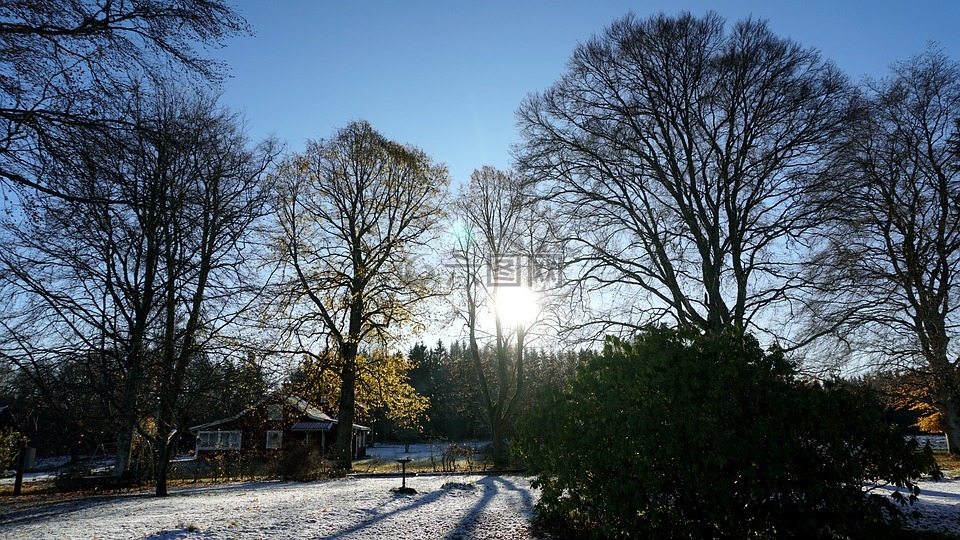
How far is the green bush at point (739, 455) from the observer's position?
5.52 metres

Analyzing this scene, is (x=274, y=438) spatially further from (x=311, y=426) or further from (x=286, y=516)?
(x=286, y=516)

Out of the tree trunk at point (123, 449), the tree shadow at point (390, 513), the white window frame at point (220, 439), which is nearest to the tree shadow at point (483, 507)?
the tree shadow at point (390, 513)

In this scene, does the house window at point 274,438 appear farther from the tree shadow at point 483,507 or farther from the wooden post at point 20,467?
the tree shadow at point 483,507

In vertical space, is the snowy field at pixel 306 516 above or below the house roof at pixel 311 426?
below

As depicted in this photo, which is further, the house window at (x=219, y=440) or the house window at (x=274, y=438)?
the house window at (x=219, y=440)

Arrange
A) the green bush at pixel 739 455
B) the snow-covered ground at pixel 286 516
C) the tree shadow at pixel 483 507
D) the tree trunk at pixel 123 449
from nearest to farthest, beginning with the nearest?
the green bush at pixel 739 455
the snow-covered ground at pixel 286 516
the tree shadow at pixel 483 507
the tree trunk at pixel 123 449

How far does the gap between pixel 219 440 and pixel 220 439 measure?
4.0 inches

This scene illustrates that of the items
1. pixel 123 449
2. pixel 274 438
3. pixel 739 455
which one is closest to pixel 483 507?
pixel 739 455

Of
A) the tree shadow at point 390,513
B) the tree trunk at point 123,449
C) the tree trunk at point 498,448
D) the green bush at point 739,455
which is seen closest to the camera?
the green bush at point 739,455

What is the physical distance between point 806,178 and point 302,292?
15.2 metres

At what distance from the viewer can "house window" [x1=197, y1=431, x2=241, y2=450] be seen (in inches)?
1371

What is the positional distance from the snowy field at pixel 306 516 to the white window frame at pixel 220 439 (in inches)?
988

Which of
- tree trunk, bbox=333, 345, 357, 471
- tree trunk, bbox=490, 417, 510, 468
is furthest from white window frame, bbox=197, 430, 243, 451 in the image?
tree trunk, bbox=490, 417, 510, 468

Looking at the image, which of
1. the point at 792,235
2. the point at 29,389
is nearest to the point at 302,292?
the point at 29,389
